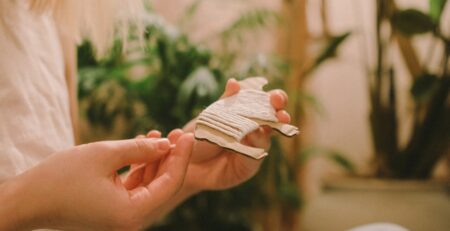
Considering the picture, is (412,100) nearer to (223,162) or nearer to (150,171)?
(223,162)

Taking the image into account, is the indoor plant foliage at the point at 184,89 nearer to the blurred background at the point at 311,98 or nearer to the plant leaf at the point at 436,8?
the blurred background at the point at 311,98

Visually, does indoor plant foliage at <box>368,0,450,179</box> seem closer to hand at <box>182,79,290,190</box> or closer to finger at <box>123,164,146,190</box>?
hand at <box>182,79,290,190</box>

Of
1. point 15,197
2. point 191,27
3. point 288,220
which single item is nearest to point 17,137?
point 15,197

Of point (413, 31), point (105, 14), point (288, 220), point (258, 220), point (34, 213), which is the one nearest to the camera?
point (34, 213)

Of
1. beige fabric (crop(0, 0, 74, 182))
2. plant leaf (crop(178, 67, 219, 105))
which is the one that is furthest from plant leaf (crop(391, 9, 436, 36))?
beige fabric (crop(0, 0, 74, 182))

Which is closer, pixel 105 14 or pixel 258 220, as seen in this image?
pixel 105 14

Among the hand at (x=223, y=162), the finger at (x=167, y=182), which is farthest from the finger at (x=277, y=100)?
the finger at (x=167, y=182)

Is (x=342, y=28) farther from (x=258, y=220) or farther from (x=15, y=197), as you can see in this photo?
(x=15, y=197)
